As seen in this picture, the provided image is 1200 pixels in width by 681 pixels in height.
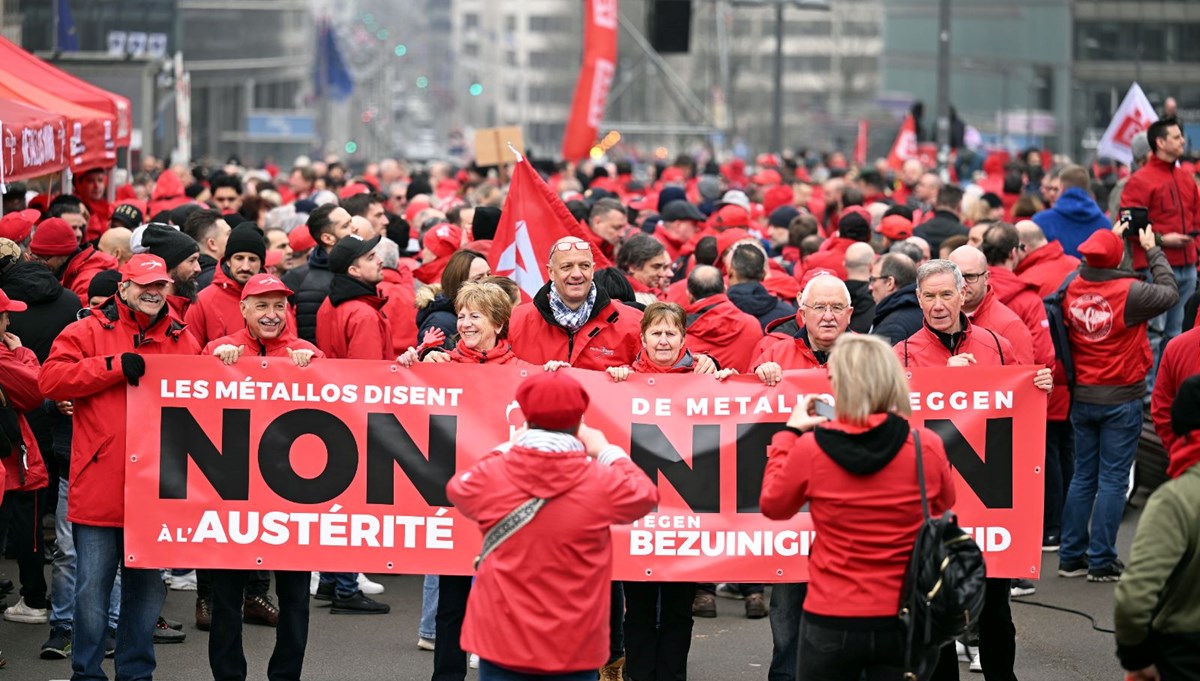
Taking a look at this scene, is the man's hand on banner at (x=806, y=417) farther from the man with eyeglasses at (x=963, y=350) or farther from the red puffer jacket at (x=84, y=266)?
the red puffer jacket at (x=84, y=266)

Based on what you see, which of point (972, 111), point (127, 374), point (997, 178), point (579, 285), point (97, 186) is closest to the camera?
point (127, 374)

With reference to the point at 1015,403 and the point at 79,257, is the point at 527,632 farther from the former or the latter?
the point at 79,257

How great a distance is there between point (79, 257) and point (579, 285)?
389cm

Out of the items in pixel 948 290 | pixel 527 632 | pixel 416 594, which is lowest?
pixel 416 594

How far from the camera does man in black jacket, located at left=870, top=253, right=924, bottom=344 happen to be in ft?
29.5

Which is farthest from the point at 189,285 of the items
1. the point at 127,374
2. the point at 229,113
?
the point at 229,113

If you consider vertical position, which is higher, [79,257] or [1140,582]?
[79,257]

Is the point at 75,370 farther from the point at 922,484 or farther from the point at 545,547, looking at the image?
the point at 922,484

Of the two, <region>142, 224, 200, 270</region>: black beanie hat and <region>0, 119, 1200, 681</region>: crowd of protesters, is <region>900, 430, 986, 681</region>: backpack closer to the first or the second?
<region>0, 119, 1200, 681</region>: crowd of protesters

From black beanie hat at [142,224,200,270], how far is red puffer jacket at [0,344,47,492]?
78cm

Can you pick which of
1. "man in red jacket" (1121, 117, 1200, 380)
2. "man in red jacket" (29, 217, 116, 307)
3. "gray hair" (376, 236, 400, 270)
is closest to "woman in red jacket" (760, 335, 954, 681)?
"gray hair" (376, 236, 400, 270)

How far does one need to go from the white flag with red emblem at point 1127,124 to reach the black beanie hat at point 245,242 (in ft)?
36.7

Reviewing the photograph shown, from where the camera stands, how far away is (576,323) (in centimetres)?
853

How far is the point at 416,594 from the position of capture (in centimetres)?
1062
